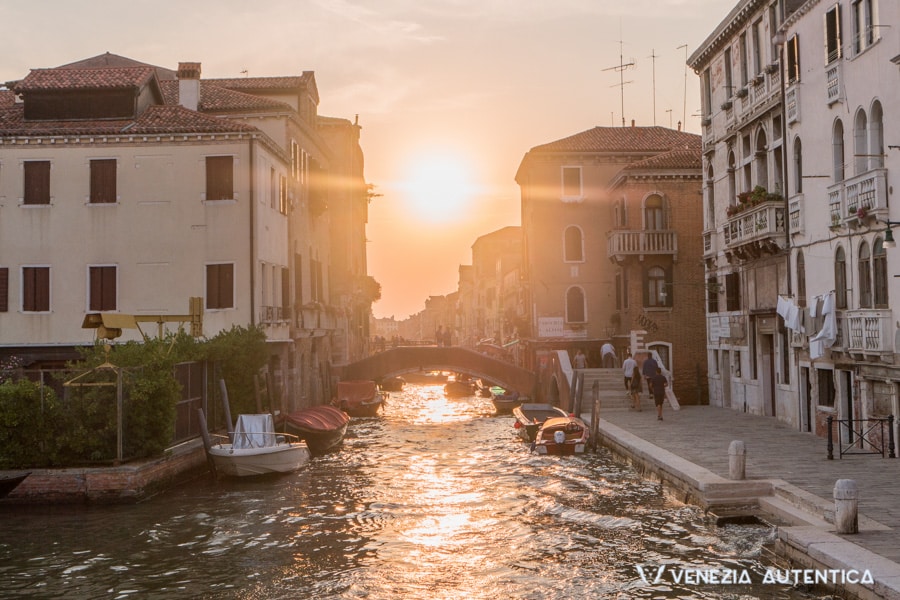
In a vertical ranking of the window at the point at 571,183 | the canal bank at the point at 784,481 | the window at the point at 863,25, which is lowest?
the canal bank at the point at 784,481

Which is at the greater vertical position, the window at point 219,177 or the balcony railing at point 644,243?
the window at point 219,177

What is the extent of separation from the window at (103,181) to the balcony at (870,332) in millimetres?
19152

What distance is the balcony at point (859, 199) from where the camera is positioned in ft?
54.7

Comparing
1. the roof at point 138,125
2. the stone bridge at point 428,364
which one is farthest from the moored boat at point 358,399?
the roof at point 138,125

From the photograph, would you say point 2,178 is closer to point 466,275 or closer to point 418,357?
point 418,357

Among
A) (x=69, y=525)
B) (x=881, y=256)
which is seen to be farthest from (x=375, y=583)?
(x=881, y=256)

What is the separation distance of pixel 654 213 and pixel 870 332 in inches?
738

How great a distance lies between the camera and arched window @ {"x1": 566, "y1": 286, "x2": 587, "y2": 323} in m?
39.3

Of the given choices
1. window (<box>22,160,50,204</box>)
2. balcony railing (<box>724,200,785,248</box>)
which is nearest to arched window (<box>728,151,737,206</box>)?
balcony railing (<box>724,200,785,248</box>)

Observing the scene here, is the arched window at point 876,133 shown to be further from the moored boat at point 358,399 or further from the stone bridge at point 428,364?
the stone bridge at point 428,364

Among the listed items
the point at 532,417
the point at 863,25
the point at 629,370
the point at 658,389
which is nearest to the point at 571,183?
the point at 629,370

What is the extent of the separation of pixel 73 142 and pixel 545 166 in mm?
19711

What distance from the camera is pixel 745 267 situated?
2559 centimetres

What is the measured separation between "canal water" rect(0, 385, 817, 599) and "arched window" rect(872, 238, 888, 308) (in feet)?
17.2
